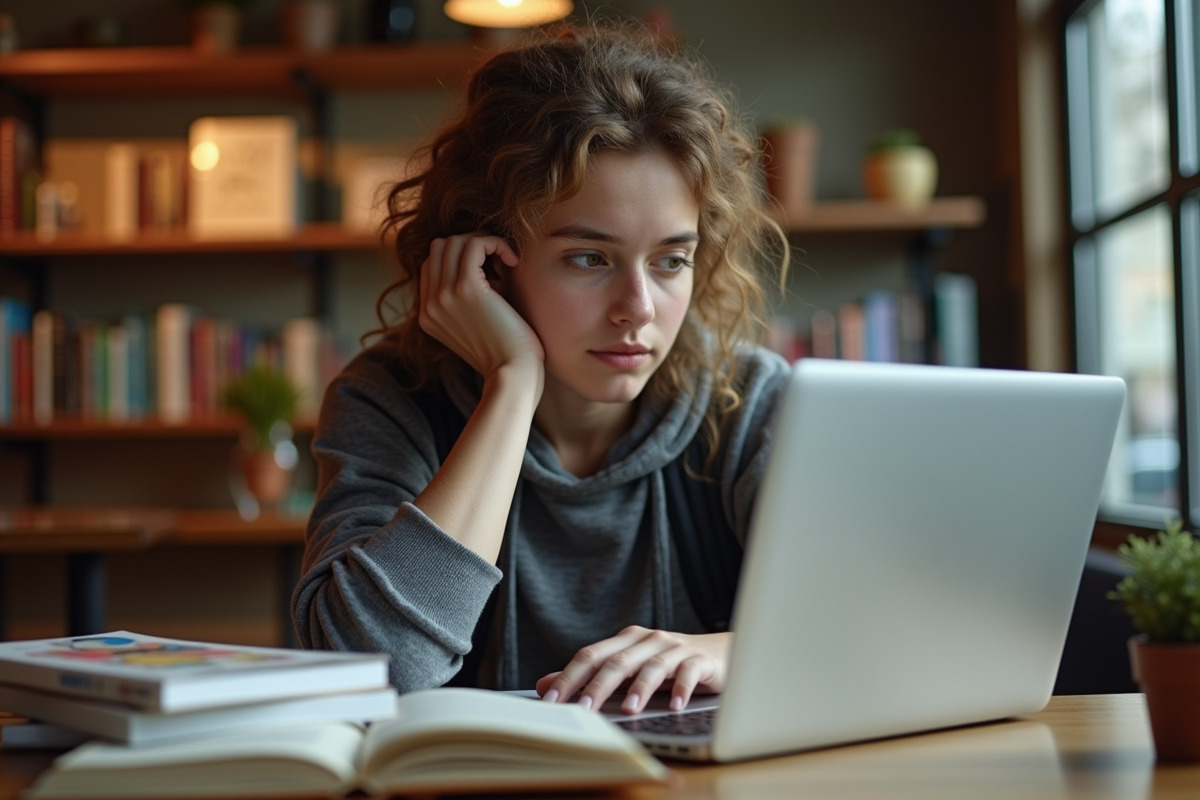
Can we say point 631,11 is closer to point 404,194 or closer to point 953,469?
point 404,194

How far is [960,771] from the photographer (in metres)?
0.78

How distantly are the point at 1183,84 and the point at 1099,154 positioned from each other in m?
0.62

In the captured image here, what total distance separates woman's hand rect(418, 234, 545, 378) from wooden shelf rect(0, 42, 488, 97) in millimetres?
1843

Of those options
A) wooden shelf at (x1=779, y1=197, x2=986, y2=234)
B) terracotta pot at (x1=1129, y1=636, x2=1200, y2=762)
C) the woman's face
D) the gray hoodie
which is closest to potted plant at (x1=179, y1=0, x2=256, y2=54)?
wooden shelf at (x1=779, y1=197, x2=986, y2=234)

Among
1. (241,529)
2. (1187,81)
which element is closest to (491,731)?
(1187,81)

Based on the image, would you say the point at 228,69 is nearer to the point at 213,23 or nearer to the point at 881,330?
the point at 213,23

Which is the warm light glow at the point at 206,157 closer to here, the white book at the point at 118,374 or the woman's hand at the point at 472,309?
the white book at the point at 118,374

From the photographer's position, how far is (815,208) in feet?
10.4

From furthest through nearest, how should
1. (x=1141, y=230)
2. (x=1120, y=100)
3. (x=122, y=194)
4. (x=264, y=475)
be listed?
1. (x=122, y=194)
2. (x=264, y=475)
3. (x=1120, y=100)
4. (x=1141, y=230)

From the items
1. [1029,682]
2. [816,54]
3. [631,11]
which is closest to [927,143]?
[816,54]

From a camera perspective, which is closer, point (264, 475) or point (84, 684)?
point (84, 684)

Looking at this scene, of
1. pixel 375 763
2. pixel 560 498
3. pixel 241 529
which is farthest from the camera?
pixel 241 529

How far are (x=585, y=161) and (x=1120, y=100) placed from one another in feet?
6.57

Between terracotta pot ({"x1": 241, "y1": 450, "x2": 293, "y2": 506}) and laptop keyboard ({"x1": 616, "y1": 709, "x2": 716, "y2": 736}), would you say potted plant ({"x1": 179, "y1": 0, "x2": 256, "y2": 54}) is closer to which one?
terracotta pot ({"x1": 241, "y1": 450, "x2": 293, "y2": 506})
